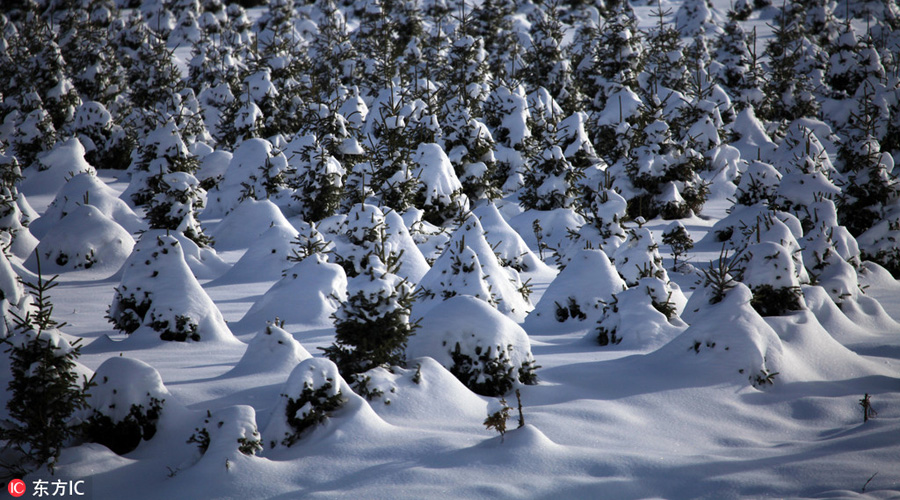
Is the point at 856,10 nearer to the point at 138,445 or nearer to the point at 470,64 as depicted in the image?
the point at 470,64

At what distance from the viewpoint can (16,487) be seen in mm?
4387

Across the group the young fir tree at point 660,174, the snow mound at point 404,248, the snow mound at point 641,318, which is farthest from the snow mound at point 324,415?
the young fir tree at point 660,174

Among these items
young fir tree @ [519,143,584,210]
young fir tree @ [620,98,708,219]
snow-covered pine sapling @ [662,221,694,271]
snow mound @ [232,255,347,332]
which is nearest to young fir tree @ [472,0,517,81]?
young fir tree @ [620,98,708,219]

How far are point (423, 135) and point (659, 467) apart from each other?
36.1 ft

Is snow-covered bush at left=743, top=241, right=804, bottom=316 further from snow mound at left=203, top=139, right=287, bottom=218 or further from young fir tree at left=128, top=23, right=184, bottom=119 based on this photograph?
young fir tree at left=128, top=23, right=184, bottom=119

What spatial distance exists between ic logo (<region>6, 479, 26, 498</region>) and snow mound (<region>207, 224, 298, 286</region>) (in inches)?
230

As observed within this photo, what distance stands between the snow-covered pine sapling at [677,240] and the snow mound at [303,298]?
6.31m

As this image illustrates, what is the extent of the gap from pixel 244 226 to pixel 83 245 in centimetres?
263

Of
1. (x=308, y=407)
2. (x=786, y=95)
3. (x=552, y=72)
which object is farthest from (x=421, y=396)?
(x=786, y=95)

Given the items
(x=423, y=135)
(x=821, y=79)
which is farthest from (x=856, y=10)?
(x=423, y=135)

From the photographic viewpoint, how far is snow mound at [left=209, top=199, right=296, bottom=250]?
1218 cm

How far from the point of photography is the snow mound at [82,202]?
12.6 m

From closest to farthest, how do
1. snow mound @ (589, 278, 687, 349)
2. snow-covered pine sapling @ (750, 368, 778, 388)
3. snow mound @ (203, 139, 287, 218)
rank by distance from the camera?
snow-covered pine sapling @ (750, 368, 778, 388) < snow mound @ (589, 278, 687, 349) < snow mound @ (203, 139, 287, 218)

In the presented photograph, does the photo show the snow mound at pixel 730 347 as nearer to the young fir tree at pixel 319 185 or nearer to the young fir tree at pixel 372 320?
the young fir tree at pixel 372 320
